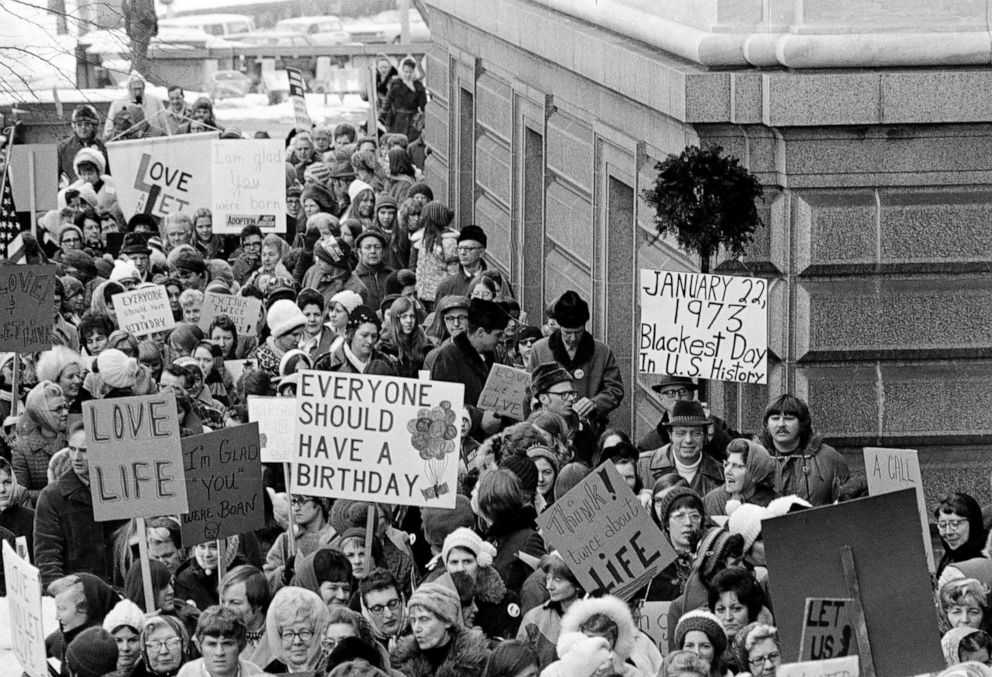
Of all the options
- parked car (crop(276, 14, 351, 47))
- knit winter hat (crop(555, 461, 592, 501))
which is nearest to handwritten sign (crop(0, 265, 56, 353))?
knit winter hat (crop(555, 461, 592, 501))

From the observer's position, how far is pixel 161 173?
1920cm

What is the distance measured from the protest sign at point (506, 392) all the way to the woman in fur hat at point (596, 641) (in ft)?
15.3

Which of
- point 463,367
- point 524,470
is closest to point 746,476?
point 524,470

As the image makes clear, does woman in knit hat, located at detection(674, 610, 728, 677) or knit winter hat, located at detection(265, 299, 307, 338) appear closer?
woman in knit hat, located at detection(674, 610, 728, 677)

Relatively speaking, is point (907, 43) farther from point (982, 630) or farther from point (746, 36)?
point (982, 630)

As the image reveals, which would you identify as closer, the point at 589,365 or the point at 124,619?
the point at 124,619

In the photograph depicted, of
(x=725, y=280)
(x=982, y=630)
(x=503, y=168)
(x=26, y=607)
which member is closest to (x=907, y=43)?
(x=725, y=280)

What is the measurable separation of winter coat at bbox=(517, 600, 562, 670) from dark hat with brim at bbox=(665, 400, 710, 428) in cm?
251

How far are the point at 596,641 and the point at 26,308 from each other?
23.1ft

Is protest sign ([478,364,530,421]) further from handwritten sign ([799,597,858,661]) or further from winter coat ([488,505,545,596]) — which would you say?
handwritten sign ([799,597,858,661])

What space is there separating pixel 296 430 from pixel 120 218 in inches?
402

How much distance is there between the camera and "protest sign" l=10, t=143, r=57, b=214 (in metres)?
18.5

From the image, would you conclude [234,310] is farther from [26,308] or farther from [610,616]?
[610,616]

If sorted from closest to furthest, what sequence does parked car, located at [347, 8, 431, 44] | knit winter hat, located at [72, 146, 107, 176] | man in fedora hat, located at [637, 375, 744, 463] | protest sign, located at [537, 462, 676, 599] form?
protest sign, located at [537, 462, 676, 599], man in fedora hat, located at [637, 375, 744, 463], knit winter hat, located at [72, 146, 107, 176], parked car, located at [347, 8, 431, 44]
